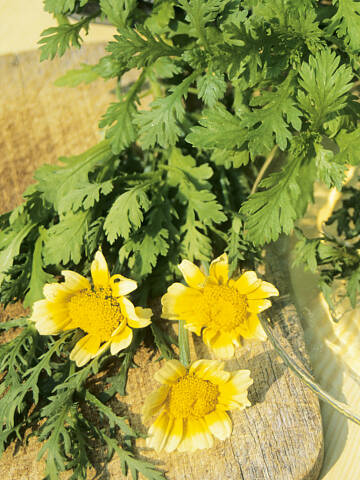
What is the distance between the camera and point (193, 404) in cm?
88

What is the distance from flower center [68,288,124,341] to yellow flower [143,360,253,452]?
0.13 meters

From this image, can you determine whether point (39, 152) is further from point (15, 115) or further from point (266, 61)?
point (266, 61)

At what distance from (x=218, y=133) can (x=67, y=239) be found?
0.36m

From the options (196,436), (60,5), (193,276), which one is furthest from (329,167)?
(60,5)

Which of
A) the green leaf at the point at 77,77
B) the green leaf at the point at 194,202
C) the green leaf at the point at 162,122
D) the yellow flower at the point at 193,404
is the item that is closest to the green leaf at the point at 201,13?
the green leaf at the point at 162,122

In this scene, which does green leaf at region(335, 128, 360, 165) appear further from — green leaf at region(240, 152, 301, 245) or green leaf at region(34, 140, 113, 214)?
green leaf at region(34, 140, 113, 214)

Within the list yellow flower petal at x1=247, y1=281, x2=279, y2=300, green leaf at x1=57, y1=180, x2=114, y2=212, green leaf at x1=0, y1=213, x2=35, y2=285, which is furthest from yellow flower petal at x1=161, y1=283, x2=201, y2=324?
green leaf at x1=0, y1=213, x2=35, y2=285

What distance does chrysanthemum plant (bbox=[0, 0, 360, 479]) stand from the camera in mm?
883

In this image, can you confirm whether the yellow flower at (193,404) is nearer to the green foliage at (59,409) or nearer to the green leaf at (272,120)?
the green foliage at (59,409)

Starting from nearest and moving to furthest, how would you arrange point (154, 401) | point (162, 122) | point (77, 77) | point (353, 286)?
point (154, 401)
point (162, 122)
point (353, 286)
point (77, 77)

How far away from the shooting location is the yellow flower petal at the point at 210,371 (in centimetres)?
88

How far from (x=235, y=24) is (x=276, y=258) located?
498mm

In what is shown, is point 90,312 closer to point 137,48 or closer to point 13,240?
point 13,240

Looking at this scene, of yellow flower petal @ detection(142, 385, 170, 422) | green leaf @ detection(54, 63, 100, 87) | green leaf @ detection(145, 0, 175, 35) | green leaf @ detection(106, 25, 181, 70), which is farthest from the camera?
green leaf @ detection(54, 63, 100, 87)
